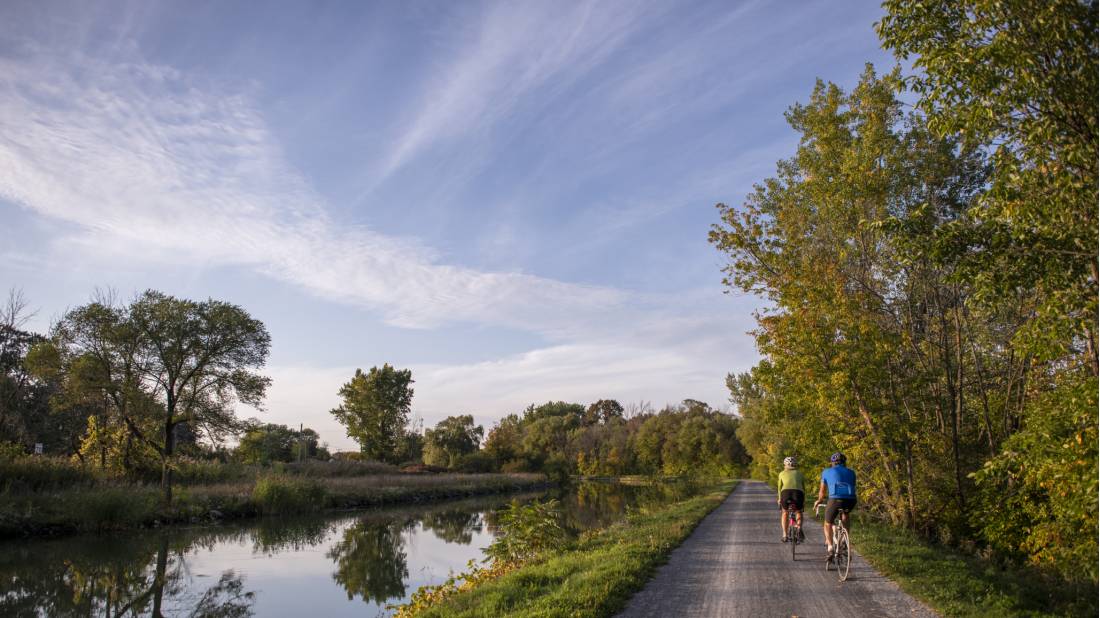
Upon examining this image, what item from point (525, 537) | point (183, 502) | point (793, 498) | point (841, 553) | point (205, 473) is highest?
point (793, 498)

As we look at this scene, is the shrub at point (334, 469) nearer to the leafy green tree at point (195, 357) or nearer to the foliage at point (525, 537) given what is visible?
the leafy green tree at point (195, 357)

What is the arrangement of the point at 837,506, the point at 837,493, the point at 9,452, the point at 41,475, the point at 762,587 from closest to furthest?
the point at 762,587
the point at 837,506
the point at 837,493
the point at 41,475
the point at 9,452

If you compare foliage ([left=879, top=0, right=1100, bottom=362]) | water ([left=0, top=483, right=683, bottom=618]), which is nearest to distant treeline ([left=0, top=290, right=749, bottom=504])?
Answer: water ([left=0, top=483, right=683, bottom=618])

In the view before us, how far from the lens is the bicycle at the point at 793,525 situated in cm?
1077

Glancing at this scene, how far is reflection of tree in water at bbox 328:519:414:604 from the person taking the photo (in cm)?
1364

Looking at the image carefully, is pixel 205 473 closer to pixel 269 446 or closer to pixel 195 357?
pixel 195 357

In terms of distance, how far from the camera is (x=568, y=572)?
970 centimetres

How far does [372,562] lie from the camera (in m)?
16.7

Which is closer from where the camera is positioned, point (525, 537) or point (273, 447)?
point (525, 537)

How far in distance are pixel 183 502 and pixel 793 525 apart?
72.5 feet

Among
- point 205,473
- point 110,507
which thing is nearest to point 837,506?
point 110,507

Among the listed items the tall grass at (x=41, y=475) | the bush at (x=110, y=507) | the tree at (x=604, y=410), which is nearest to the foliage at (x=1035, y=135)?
the bush at (x=110, y=507)

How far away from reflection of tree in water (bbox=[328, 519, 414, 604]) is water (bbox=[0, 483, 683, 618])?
0.03 meters

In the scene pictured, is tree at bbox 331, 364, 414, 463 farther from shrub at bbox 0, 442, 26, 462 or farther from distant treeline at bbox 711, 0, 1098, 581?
distant treeline at bbox 711, 0, 1098, 581
